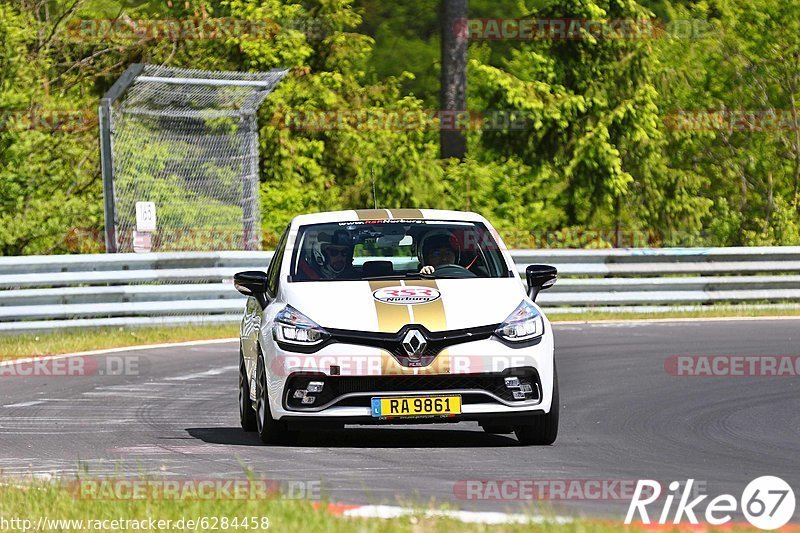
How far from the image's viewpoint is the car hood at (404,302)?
977 centimetres

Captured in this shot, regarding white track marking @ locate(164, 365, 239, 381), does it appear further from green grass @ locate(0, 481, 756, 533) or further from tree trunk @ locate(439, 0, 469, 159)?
tree trunk @ locate(439, 0, 469, 159)

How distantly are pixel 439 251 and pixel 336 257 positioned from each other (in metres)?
0.71

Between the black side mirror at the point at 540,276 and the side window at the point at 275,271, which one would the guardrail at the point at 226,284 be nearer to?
the side window at the point at 275,271

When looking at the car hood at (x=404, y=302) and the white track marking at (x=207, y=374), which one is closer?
the car hood at (x=404, y=302)

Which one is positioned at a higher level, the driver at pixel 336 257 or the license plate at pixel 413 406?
the driver at pixel 336 257

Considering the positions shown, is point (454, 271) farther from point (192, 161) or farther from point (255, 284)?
point (192, 161)

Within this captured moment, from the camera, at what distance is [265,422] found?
10.1 m

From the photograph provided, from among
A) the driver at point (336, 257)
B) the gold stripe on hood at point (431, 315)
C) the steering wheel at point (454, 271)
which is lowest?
the gold stripe on hood at point (431, 315)

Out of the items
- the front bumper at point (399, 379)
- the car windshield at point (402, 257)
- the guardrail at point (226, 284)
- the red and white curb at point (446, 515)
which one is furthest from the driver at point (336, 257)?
the guardrail at point (226, 284)

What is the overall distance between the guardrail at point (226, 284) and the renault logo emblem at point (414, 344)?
35.4 ft

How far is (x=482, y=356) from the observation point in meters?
9.73

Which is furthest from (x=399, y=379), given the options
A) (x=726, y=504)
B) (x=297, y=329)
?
(x=726, y=504)

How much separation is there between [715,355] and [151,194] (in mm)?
9038

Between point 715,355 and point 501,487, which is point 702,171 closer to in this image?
point 715,355
